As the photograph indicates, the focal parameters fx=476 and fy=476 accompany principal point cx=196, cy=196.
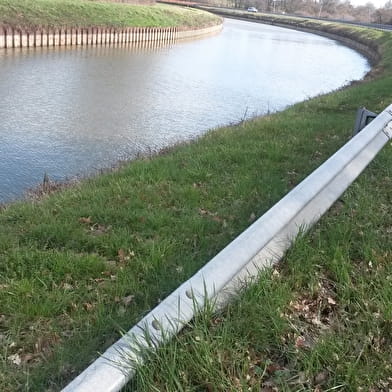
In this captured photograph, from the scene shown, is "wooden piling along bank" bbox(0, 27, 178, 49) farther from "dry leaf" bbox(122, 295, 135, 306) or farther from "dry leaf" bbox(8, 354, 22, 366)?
"dry leaf" bbox(8, 354, 22, 366)

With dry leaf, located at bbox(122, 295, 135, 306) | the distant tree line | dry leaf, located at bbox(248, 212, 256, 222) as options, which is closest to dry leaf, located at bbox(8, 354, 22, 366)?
dry leaf, located at bbox(122, 295, 135, 306)

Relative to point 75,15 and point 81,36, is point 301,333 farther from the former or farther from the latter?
point 75,15

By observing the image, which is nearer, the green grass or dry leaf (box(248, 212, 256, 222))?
the green grass

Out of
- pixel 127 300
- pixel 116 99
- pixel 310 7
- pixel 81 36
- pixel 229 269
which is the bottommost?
pixel 116 99

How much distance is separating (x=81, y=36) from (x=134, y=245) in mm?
29877

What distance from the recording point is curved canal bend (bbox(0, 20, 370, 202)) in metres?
11.4

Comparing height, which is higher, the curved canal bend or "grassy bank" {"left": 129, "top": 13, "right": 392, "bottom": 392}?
"grassy bank" {"left": 129, "top": 13, "right": 392, "bottom": 392}

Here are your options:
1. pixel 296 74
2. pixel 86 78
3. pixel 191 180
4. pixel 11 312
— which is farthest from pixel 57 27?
pixel 11 312

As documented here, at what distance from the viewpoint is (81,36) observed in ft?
103

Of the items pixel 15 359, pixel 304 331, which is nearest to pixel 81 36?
pixel 15 359

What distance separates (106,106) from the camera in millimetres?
15891

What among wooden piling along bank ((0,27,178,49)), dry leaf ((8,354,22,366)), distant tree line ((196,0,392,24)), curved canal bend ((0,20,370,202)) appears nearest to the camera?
dry leaf ((8,354,22,366))

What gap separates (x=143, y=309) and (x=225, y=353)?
3.24 feet

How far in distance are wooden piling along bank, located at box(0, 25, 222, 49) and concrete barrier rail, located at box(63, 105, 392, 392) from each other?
84.5 feet
